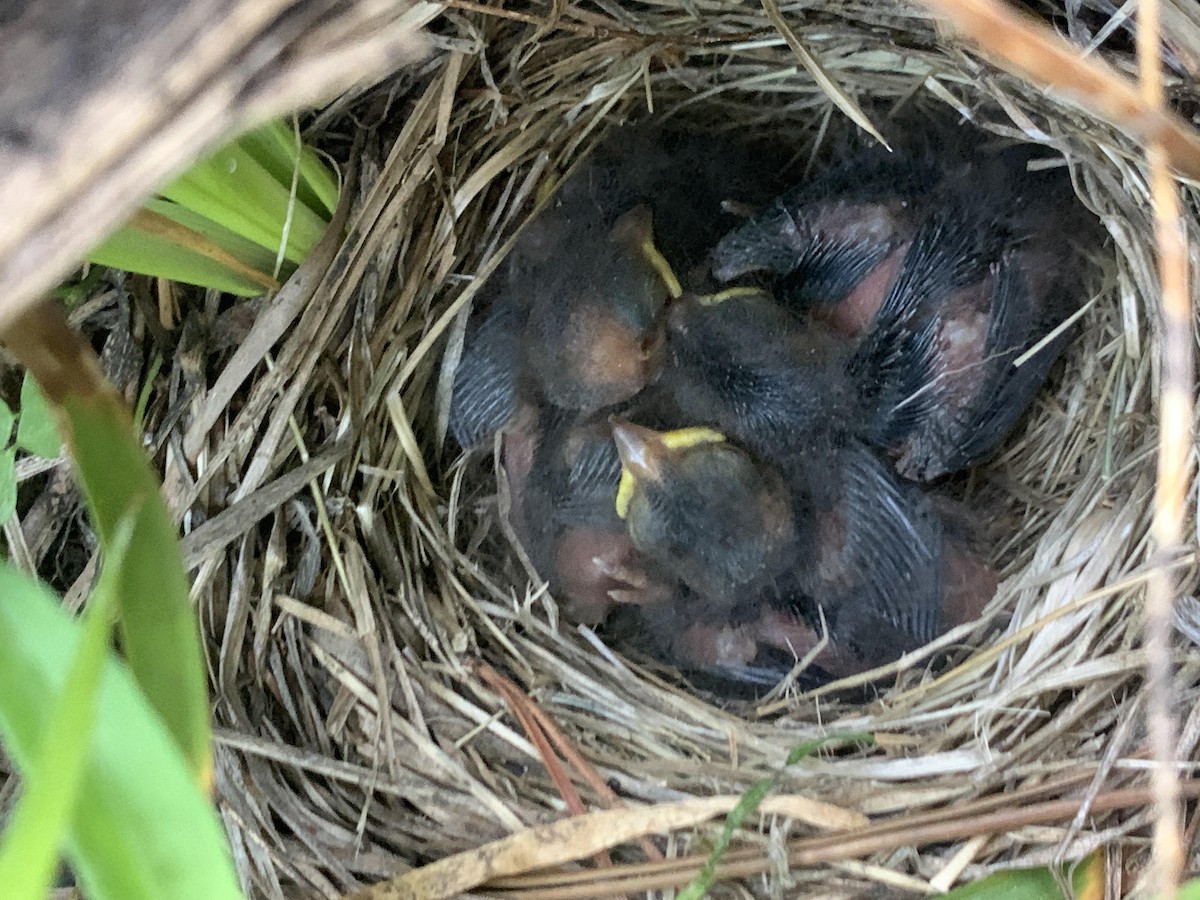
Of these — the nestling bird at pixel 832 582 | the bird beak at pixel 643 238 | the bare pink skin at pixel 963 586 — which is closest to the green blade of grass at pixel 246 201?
the bird beak at pixel 643 238

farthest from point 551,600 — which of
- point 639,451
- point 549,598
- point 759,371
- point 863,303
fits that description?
point 863,303

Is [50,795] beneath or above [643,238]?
above

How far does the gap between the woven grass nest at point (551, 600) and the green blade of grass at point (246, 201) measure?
0.04 m

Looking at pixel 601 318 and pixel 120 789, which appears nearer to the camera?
pixel 120 789

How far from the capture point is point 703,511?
922mm

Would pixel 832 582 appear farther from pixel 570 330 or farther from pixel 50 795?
pixel 50 795

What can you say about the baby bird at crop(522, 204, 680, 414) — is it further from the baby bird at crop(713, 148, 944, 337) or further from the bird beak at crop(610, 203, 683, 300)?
the baby bird at crop(713, 148, 944, 337)

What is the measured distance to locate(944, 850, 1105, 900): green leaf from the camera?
0.70 meters

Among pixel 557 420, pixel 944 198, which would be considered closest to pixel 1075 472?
pixel 944 198

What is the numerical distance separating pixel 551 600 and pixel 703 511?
0.24m

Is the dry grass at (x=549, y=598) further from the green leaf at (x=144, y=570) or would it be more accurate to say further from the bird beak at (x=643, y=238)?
the green leaf at (x=144, y=570)

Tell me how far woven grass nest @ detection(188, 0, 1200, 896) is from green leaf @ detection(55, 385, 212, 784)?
0.34 metres

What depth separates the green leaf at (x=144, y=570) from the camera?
505 millimetres

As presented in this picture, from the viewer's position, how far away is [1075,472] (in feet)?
3.33
